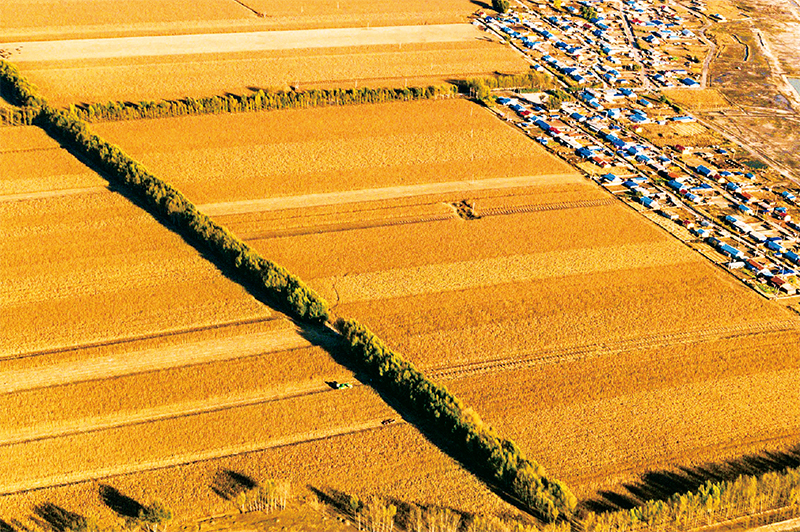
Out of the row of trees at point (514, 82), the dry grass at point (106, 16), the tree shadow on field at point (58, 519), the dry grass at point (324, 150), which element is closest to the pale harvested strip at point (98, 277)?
the dry grass at point (324, 150)

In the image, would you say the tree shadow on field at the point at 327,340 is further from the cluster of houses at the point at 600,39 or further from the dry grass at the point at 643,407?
the cluster of houses at the point at 600,39

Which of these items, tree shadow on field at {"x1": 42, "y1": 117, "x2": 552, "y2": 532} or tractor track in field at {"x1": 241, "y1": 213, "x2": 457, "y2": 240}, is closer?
tree shadow on field at {"x1": 42, "y1": 117, "x2": 552, "y2": 532}

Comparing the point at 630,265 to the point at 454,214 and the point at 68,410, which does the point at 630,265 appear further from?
the point at 68,410

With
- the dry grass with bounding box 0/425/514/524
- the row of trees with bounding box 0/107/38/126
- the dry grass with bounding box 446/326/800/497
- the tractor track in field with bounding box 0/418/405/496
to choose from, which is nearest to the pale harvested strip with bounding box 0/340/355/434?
the tractor track in field with bounding box 0/418/405/496

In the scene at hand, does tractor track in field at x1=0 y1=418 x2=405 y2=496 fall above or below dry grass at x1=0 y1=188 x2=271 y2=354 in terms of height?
below

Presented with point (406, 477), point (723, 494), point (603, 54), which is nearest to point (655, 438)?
point (723, 494)

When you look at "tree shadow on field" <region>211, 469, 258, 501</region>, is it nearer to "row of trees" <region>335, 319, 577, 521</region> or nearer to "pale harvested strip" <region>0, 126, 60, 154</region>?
"row of trees" <region>335, 319, 577, 521</region>

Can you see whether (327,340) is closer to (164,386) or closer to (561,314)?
(164,386)

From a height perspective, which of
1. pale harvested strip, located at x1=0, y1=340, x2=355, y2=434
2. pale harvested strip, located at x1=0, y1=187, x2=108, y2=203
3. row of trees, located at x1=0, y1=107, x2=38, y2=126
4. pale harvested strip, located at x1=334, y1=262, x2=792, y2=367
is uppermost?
row of trees, located at x1=0, y1=107, x2=38, y2=126
